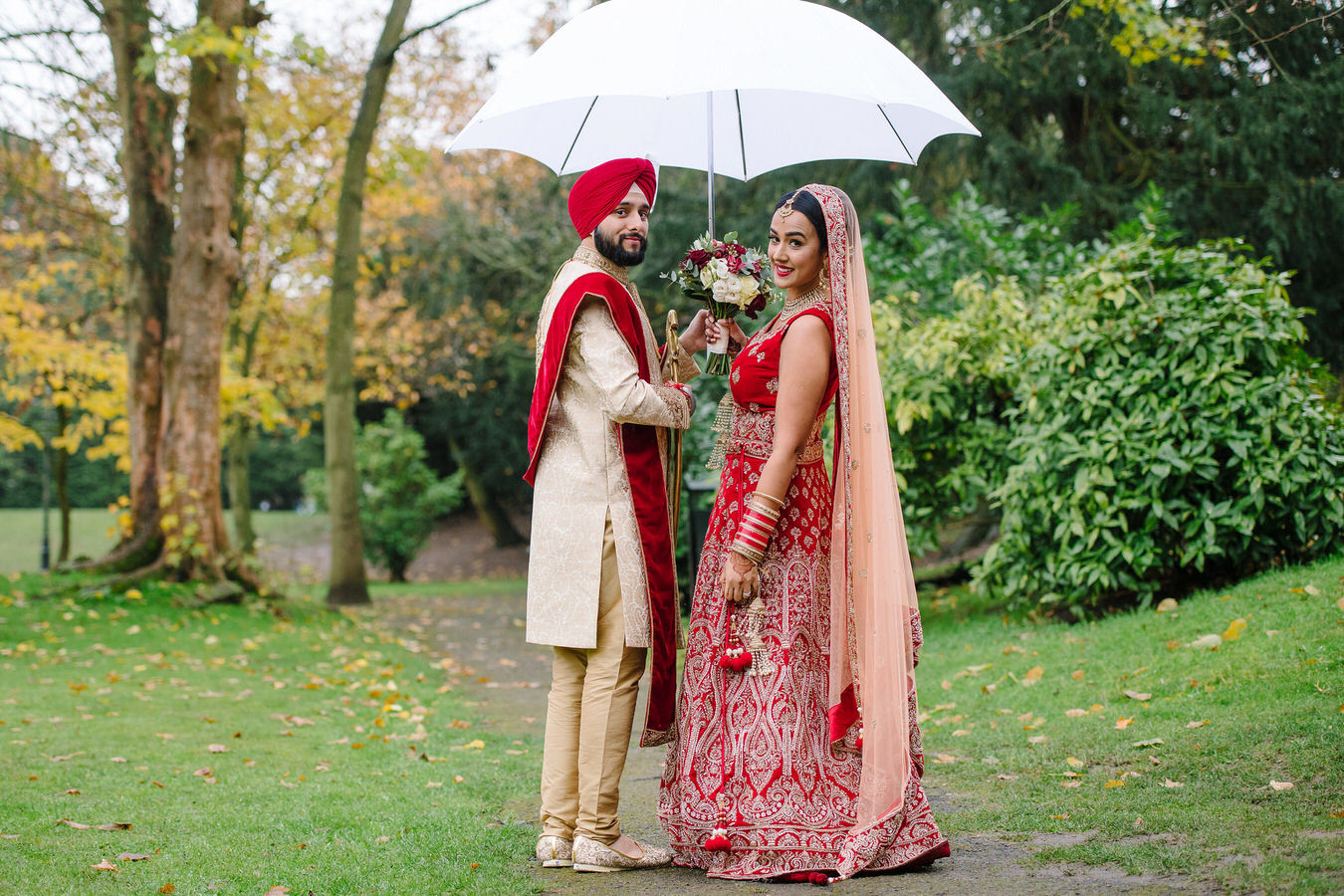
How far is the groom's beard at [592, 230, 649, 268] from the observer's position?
355 centimetres

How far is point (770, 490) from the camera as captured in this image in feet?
11.0

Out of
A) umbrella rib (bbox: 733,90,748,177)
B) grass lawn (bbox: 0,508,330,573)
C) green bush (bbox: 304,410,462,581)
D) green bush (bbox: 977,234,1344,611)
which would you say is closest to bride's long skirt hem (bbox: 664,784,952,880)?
umbrella rib (bbox: 733,90,748,177)

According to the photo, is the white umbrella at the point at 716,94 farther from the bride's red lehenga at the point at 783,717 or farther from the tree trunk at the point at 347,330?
the tree trunk at the point at 347,330

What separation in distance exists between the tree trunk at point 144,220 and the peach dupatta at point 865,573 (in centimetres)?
942

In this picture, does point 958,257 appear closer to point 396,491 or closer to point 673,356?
point 673,356

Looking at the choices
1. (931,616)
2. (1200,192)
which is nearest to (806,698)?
(931,616)

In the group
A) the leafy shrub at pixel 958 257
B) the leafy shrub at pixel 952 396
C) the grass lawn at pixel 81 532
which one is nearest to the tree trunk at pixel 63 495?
the grass lawn at pixel 81 532

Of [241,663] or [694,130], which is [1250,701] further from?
[241,663]

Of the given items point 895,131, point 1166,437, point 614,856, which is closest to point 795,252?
point 895,131

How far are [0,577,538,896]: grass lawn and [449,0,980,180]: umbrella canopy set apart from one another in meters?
2.43

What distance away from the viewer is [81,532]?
28.6m

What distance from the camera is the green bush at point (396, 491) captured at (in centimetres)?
1866

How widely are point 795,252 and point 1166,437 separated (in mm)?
4065

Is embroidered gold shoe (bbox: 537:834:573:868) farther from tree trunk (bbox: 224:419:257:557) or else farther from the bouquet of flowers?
tree trunk (bbox: 224:419:257:557)
